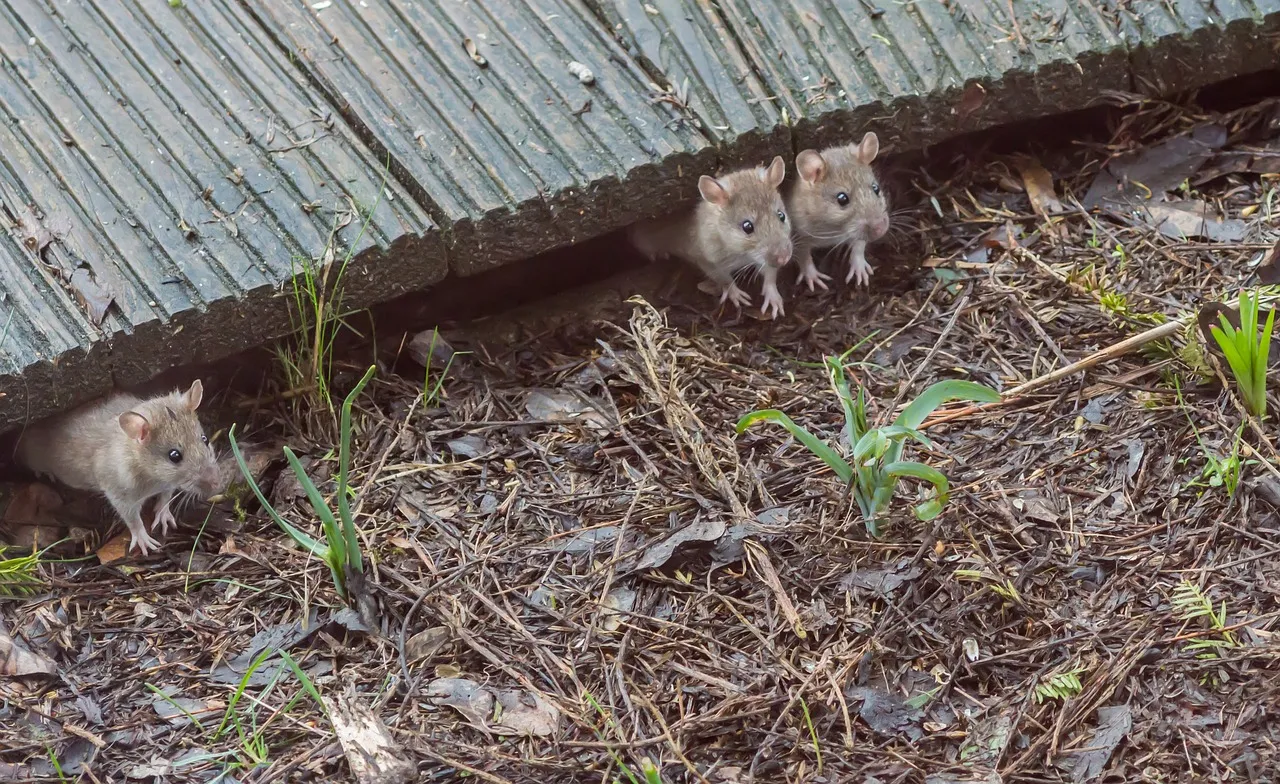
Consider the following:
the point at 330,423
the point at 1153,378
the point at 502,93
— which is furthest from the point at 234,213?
the point at 1153,378

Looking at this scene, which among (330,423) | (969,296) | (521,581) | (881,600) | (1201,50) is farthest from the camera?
(1201,50)

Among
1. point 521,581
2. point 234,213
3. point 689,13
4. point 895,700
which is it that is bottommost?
point 895,700

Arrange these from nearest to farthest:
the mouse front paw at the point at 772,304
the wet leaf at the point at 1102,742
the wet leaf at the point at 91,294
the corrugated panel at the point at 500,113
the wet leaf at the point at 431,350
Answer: the wet leaf at the point at 1102,742 → the wet leaf at the point at 91,294 → the corrugated panel at the point at 500,113 → the wet leaf at the point at 431,350 → the mouse front paw at the point at 772,304

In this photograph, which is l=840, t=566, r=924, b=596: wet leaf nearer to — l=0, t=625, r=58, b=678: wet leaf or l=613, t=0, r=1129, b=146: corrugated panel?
l=613, t=0, r=1129, b=146: corrugated panel

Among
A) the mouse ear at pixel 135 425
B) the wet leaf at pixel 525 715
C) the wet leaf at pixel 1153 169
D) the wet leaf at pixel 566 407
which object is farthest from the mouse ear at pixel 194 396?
the wet leaf at pixel 1153 169

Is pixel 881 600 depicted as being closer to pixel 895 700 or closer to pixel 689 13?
pixel 895 700

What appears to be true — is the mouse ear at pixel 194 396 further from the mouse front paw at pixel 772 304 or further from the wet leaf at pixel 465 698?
the mouse front paw at pixel 772 304

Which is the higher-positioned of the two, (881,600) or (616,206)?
(616,206)
